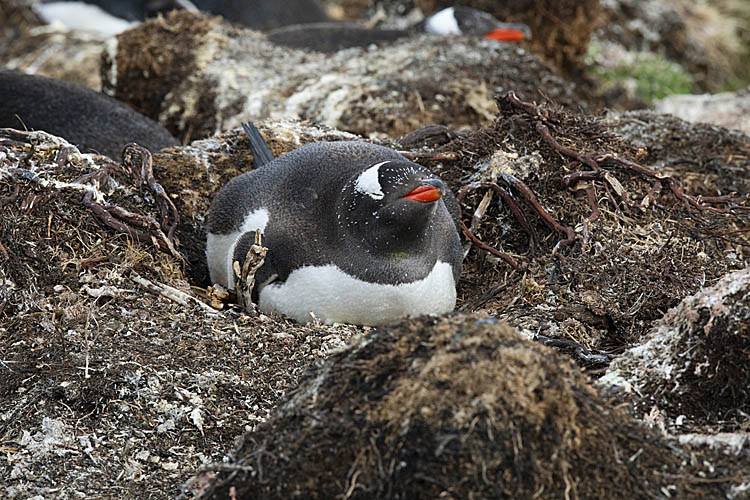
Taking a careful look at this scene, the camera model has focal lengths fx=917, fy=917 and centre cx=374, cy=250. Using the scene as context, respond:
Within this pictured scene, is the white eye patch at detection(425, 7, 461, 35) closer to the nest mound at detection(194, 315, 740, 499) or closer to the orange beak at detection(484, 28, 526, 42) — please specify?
the orange beak at detection(484, 28, 526, 42)

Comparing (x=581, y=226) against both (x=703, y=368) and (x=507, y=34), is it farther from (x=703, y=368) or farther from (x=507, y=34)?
(x=507, y=34)

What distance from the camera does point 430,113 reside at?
6586mm

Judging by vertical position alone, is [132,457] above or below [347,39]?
above

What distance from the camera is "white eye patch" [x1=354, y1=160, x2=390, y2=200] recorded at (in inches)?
147

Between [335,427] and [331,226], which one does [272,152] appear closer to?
[331,226]

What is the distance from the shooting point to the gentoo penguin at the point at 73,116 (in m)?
5.51

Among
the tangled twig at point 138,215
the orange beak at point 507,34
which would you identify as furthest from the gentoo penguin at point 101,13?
the tangled twig at point 138,215

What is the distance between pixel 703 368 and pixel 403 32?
242 inches

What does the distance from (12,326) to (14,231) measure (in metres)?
0.48

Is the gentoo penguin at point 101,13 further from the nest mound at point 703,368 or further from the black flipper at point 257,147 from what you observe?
the nest mound at point 703,368

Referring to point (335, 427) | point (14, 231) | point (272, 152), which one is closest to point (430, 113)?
point (272, 152)

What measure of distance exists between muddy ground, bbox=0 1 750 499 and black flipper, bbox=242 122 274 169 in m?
0.14

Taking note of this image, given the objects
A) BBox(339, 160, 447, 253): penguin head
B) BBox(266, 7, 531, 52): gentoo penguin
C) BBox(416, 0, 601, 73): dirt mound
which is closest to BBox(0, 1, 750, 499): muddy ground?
BBox(339, 160, 447, 253): penguin head

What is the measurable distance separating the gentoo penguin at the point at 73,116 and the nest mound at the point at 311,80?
1.16 metres
